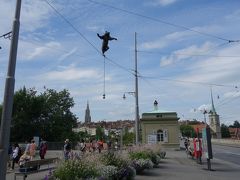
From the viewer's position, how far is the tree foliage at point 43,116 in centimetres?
8231

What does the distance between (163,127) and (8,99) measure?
52.3 m

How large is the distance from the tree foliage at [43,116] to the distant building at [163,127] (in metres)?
31.3

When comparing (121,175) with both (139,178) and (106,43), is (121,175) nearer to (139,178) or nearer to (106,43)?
(139,178)

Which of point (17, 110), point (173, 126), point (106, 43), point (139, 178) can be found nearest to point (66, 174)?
point (106, 43)

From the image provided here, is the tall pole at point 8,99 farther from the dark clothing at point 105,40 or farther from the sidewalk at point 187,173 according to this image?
the sidewalk at point 187,173

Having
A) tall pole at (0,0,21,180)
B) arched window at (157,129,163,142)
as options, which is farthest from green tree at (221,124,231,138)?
tall pole at (0,0,21,180)

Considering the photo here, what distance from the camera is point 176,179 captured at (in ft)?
58.6

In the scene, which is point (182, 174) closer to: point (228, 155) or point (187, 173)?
point (187, 173)

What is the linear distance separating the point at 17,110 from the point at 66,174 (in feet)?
245

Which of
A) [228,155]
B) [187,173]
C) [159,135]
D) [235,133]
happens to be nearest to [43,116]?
[159,135]

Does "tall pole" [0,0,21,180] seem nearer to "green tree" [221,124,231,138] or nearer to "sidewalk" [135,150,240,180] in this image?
"sidewalk" [135,150,240,180]

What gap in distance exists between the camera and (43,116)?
89125 millimetres

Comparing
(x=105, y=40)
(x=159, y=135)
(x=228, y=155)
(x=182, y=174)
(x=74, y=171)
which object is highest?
(x=159, y=135)

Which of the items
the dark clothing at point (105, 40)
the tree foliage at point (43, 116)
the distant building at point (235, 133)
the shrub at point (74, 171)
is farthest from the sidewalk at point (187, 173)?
the distant building at point (235, 133)
